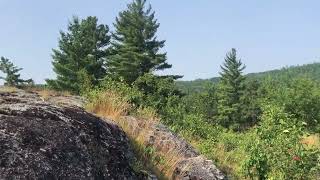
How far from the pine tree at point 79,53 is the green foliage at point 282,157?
132 feet

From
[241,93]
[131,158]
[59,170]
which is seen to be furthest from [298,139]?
[241,93]

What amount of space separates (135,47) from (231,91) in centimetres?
2631

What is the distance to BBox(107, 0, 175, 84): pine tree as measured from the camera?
49.2 meters

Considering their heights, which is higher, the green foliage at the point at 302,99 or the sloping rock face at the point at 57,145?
the sloping rock face at the point at 57,145

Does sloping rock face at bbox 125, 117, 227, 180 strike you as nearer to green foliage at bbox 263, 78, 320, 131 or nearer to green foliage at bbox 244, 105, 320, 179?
green foliage at bbox 244, 105, 320, 179

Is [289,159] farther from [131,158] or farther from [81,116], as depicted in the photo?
[81,116]

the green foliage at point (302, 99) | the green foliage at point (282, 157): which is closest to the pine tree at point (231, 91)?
the green foliage at point (302, 99)

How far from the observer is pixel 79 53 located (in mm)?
50781

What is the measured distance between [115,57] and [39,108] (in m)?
45.5

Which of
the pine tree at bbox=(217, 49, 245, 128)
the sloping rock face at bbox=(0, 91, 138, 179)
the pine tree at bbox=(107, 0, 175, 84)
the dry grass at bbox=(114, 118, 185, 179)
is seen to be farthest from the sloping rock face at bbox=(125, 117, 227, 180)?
the pine tree at bbox=(217, 49, 245, 128)

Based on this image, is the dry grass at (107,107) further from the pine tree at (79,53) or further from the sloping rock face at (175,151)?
the pine tree at (79,53)

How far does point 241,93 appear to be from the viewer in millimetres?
73312

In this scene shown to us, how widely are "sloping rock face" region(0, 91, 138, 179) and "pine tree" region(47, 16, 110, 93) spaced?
43044 millimetres

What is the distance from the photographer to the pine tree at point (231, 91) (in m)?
72.6
